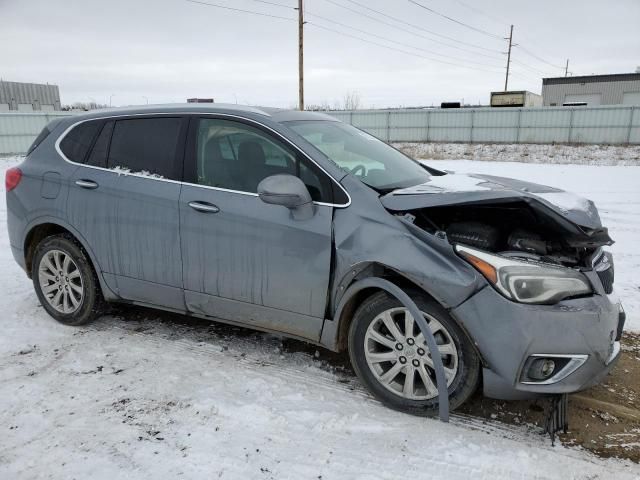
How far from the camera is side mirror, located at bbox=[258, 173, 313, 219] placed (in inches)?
116

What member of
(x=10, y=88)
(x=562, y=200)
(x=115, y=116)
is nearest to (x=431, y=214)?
(x=562, y=200)

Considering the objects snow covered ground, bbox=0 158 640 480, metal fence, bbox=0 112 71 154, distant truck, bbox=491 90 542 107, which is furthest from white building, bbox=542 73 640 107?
snow covered ground, bbox=0 158 640 480

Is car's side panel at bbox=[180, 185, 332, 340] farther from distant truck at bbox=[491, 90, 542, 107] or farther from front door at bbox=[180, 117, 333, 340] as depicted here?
distant truck at bbox=[491, 90, 542, 107]

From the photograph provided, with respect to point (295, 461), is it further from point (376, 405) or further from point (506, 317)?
point (506, 317)

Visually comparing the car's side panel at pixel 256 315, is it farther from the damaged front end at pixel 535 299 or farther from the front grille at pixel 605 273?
the front grille at pixel 605 273

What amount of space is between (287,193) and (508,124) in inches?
1126

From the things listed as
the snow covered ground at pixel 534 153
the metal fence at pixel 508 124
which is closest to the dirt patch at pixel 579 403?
the snow covered ground at pixel 534 153

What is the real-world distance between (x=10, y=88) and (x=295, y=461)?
6495 cm

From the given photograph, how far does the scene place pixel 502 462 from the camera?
97.4 inches

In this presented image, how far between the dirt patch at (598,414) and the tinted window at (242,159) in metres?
1.69

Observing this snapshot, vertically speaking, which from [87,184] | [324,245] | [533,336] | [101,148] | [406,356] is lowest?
[406,356]

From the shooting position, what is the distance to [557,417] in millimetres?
2736

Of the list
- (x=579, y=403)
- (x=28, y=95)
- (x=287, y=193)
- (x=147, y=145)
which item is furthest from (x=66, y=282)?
(x=28, y=95)

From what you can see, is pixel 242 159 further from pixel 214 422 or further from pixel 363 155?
pixel 214 422
